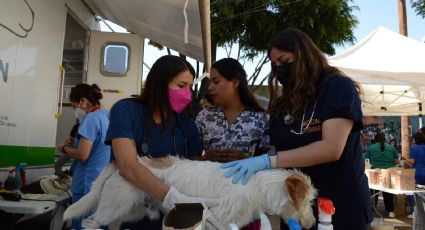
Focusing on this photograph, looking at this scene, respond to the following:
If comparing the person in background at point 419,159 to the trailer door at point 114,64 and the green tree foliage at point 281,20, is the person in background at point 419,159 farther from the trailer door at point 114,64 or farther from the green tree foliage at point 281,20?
the trailer door at point 114,64

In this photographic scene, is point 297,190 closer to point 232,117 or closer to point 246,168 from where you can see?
point 246,168

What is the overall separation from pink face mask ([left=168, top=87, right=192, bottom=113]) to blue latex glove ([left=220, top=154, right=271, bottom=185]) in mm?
551

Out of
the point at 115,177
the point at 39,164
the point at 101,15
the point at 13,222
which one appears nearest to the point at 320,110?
the point at 115,177

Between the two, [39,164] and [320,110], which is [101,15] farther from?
[320,110]

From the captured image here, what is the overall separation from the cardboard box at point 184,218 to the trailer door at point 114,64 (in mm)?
5104

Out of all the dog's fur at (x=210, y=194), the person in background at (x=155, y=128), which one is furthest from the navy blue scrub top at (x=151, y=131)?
the dog's fur at (x=210, y=194)

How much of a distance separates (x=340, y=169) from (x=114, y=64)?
198 inches

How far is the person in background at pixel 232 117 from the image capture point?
2.39m

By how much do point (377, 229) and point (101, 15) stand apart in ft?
16.6

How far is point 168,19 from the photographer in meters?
5.09

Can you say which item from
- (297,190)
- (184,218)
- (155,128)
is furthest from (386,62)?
(184,218)

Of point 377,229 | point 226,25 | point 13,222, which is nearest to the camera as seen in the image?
point 13,222

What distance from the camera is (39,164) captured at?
14.0 ft

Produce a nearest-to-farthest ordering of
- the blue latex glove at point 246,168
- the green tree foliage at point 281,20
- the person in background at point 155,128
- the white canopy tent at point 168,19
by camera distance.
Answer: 1. the blue latex glove at point 246,168
2. the person in background at point 155,128
3. the white canopy tent at point 168,19
4. the green tree foliage at point 281,20
